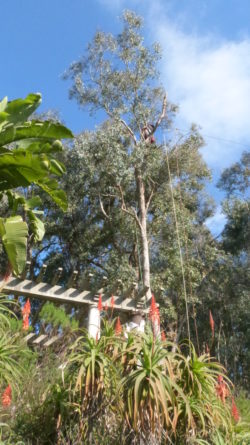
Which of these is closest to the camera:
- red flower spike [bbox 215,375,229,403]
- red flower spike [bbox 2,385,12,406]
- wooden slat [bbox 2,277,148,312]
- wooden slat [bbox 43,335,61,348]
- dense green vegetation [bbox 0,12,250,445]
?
red flower spike [bbox 2,385,12,406]

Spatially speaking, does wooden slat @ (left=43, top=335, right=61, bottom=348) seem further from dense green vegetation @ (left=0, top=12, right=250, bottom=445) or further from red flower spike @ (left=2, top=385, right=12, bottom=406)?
red flower spike @ (left=2, top=385, right=12, bottom=406)

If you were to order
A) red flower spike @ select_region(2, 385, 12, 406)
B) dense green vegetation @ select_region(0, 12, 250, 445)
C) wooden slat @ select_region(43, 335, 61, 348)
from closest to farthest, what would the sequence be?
red flower spike @ select_region(2, 385, 12, 406)
wooden slat @ select_region(43, 335, 61, 348)
dense green vegetation @ select_region(0, 12, 250, 445)

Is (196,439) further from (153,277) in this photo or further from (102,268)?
(102,268)

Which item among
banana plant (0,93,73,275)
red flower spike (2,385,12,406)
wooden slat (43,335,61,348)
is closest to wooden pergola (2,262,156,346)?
wooden slat (43,335,61,348)

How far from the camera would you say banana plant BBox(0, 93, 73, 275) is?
11.5ft

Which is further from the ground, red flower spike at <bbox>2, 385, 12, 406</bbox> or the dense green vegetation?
the dense green vegetation

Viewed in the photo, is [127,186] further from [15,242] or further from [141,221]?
[15,242]

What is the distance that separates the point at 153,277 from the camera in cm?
1322

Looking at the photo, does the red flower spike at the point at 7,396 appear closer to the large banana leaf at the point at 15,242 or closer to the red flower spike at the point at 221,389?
the large banana leaf at the point at 15,242

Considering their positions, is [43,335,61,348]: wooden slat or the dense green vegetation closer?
[43,335,61,348]: wooden slat

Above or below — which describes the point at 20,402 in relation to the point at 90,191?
below

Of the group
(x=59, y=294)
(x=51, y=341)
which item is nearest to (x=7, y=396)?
(x=51, y=341)

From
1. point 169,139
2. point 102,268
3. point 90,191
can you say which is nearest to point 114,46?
point 169,139

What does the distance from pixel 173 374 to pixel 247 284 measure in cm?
1202
